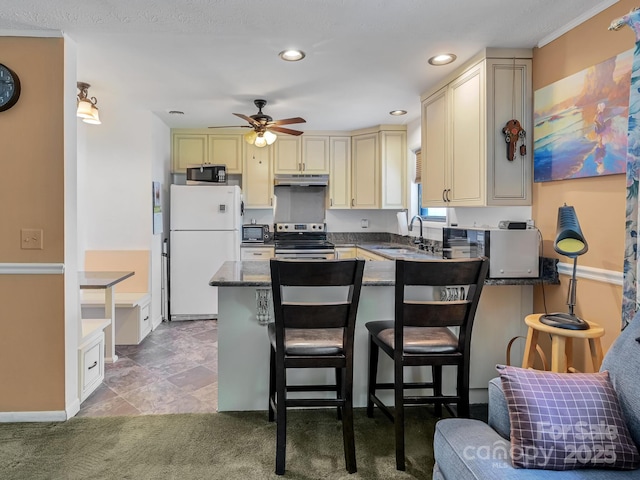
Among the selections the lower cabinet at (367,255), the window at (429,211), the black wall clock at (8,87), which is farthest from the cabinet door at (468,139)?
the black wall clock at (8,87)

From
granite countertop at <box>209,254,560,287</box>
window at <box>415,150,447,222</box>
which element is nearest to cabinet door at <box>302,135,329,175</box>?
window at <box>415,150,447,222</box>

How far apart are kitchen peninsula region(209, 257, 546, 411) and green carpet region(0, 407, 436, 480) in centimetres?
17

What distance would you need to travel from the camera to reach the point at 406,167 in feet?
16.7

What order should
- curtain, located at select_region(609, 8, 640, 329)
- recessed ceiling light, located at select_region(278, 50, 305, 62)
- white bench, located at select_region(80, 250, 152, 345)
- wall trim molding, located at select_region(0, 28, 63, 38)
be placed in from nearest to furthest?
1. curtain, located at select_region(609, 8, 640, 329)
2. wall trim molding, located at select_region(0, 28, 63, 38)
3. recessed ceiling light, located at select_region(278, 50, 305, 62)
4. white bench, located at select_region(80, 250, 152, 345)

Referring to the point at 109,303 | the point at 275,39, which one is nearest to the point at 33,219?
the point at 109,303

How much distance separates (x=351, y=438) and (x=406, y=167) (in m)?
3.75

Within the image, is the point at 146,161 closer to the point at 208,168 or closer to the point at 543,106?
the point at 208,168

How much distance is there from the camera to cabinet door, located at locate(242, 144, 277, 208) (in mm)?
5309

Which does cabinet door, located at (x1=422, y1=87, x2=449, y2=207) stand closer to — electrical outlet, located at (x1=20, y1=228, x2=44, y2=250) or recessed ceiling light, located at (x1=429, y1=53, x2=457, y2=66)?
recessed ceiling light, located at (x1=429, y1=53, x2=457, y2=66)

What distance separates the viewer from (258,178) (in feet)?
17.5

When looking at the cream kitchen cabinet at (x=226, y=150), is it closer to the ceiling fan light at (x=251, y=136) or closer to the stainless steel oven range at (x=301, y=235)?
the stainless steel oven range at (x=301, y=235)

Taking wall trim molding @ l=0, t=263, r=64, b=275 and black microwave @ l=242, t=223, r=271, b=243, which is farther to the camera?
black microwave @ l=242, t=223, r=271, b=243

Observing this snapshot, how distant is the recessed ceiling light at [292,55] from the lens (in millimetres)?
2789

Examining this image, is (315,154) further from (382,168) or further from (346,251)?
(346,251)
